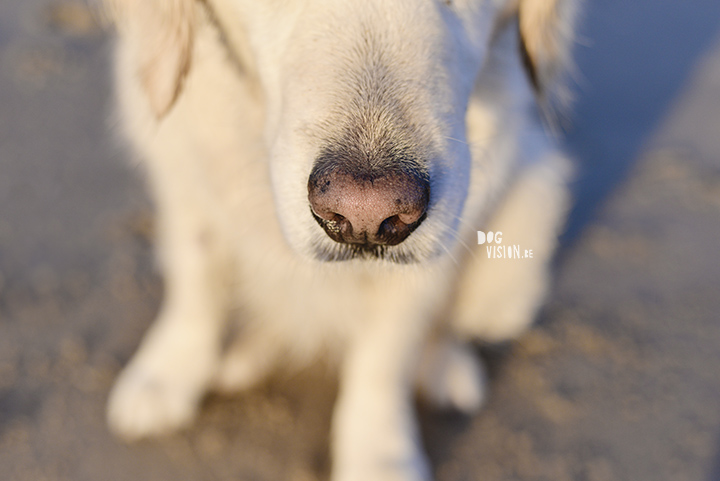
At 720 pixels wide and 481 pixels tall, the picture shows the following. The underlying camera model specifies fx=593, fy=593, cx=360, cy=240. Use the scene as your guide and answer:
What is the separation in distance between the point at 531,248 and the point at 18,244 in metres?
2.14

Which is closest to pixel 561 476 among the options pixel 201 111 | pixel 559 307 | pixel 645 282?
pixel 559 307

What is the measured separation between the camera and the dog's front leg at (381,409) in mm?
1782

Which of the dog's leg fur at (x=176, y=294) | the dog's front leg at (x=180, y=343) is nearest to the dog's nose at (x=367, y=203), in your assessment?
the dog's leg fur at (x=176, y=294)

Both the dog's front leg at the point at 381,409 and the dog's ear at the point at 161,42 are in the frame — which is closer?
the dog's ear at the point at 161,42

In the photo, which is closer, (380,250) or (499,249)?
(380,250)

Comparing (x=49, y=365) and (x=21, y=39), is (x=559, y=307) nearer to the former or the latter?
(x=49, y=365)

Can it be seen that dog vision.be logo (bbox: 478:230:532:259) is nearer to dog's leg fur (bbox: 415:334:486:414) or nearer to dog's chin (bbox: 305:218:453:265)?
dog's leg fur (bbox: 415:334:486:414)

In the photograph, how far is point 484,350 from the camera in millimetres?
2318

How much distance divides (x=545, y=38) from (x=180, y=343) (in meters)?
1.52

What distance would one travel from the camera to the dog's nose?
3.57 ft

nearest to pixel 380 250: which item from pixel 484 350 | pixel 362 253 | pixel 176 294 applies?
pixel 362 253

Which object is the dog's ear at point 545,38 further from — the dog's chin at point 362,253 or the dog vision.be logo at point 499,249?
the dog's chin at point 362,253

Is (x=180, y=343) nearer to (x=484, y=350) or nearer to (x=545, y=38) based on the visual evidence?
(x=484, y=350)

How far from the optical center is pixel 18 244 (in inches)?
101
